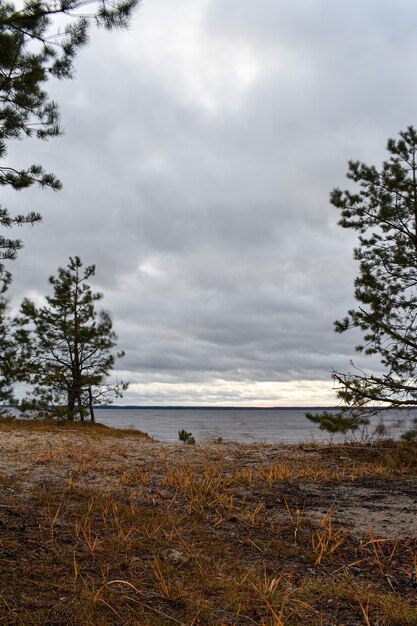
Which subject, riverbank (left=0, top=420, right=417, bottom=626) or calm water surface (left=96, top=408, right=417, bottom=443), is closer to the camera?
riverbank (left=0, top=420, right=417, bottom=626)

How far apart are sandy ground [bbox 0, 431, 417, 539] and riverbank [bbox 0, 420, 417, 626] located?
3cm

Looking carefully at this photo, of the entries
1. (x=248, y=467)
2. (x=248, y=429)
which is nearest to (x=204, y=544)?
(x=248, y=467)

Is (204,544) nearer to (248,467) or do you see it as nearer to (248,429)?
(248,467)

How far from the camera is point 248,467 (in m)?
7.53

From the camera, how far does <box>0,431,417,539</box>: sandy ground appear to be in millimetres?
4961

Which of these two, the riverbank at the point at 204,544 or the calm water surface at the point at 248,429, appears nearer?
the riverbank at the point at 204,544

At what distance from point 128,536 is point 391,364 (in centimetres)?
741

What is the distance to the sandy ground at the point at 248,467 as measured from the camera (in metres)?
4.96

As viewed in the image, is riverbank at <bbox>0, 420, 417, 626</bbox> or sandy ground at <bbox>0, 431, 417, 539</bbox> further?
sandy ground at <bbox>0, 431, 417, 539</bbox>

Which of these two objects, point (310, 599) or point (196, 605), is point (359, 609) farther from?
point (196, 605)

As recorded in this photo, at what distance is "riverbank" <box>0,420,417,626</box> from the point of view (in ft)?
9.41

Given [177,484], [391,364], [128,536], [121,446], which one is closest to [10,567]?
[128,536]

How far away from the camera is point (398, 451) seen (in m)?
8.91

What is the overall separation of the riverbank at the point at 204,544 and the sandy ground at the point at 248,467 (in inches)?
1.3
